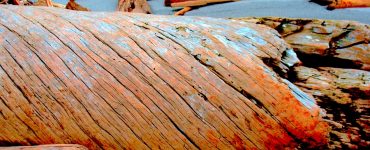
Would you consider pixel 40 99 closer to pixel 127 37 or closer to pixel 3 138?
pixel 3 138

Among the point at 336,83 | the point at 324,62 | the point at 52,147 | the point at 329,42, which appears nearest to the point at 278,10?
the point at 329,42

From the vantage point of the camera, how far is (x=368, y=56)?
255cm

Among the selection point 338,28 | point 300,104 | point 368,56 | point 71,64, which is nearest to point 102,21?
point 71,64

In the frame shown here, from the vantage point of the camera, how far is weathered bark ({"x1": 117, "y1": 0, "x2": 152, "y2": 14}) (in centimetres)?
420

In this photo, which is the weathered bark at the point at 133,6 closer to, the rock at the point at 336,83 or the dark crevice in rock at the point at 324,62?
the dark crevice in rock at the point at 324,62

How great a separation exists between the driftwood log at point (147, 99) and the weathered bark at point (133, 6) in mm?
2021

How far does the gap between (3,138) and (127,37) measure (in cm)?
117

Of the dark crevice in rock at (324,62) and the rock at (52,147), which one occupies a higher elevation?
the dark crevice in rock at (324,62)

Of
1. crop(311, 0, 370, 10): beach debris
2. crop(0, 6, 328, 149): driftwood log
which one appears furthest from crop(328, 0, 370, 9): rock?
crop(0, 6, 328, 149): driftwood log

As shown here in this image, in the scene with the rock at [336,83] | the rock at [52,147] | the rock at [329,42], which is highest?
Answer: the rock at [329,42]

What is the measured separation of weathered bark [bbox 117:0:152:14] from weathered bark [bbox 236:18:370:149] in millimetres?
1812

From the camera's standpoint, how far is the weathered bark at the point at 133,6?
4.20 meters

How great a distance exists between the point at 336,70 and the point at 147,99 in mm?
1658

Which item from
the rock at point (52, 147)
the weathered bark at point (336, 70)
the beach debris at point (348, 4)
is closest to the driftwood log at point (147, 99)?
the rock at point (52, 147)
